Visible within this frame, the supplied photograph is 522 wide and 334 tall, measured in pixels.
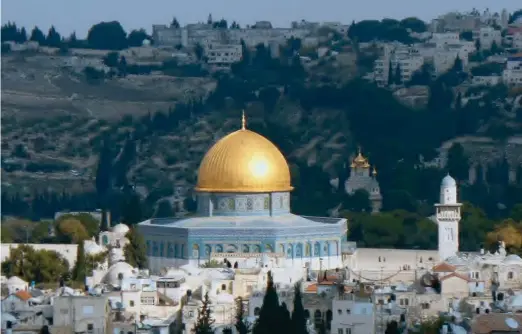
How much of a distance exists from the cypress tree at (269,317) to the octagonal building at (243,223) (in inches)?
430

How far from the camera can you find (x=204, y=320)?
41875mm

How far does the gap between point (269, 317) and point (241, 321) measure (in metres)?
1.07

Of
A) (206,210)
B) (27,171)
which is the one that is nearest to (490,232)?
(206,210)

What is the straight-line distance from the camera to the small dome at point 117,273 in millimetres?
47656

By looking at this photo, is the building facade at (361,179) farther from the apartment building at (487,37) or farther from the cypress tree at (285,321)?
the apartment building at (487,37)

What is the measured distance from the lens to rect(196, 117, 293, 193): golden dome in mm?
53625

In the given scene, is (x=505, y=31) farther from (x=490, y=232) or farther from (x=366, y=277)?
(x=366, y=277)

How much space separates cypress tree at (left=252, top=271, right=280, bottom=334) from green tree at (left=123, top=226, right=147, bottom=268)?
1161 cm

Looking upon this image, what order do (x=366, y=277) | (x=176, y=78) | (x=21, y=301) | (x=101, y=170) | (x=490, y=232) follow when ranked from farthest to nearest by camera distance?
(x=176, y=78) < (x=101, y=170) < (x=490, y=232) < (x=366, y=277) < (x=21, y=301)

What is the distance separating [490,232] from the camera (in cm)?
5778

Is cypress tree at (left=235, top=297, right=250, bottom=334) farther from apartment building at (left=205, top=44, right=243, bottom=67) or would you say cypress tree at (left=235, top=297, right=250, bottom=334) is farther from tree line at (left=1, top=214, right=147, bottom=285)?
apartment building at (left=205, top=44, right=243, bottom=67)

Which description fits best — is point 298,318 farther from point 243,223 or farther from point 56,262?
point 243,223

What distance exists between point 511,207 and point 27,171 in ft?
63.3

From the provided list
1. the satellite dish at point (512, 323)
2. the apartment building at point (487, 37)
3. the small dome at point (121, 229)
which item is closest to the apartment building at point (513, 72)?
the apartment building at point (487, 37)
